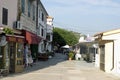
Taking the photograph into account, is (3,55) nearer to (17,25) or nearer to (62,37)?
(17,25)

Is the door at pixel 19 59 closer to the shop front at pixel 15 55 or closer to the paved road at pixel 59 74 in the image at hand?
the shop front at pixel 15 55

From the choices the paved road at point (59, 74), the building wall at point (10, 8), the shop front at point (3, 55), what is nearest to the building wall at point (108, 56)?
the paved road at point (59, 74)

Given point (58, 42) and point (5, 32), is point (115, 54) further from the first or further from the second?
point (58, 42)

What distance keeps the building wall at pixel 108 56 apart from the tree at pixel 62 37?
71252 millimetres

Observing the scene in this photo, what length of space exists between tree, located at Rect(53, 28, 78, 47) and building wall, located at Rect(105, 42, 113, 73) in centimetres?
7125

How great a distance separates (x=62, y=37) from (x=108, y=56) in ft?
256

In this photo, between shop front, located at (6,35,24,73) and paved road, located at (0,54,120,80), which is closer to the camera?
paved road, located at (0,54,120,80)

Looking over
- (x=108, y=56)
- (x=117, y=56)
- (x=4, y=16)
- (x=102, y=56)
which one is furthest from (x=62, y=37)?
(x=4, y=16)

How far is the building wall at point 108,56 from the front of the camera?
93.5 ft

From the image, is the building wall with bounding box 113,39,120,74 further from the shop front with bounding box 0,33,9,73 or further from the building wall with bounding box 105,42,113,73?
the shop front with bounding box 0,33,9,73

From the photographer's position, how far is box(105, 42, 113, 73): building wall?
2850cm

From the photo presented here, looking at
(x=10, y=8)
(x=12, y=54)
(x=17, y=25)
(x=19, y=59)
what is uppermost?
(x=10, y=8)

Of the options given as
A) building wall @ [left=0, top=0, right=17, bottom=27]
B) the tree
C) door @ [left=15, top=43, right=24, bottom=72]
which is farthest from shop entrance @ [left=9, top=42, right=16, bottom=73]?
the tree

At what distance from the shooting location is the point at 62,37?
107m
